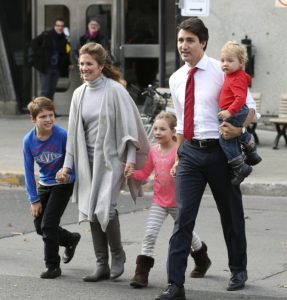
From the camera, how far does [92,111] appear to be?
7.54m

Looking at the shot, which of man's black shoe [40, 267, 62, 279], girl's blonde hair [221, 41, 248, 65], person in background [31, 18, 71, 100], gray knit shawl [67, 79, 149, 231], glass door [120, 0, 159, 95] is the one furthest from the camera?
glass door [120, 0, 159, 95]

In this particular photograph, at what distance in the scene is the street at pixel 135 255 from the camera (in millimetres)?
7391

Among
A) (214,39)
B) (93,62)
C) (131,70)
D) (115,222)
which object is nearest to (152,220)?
(115,222)

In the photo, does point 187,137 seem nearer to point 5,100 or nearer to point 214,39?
point 214,39

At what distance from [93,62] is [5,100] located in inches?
494

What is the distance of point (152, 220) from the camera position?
7.56m

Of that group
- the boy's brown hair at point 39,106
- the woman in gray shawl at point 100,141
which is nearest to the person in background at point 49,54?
the boy's brown hair at point 39,106

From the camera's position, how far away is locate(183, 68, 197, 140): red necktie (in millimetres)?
7004

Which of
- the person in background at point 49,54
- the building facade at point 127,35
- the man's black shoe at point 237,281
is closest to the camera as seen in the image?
the man's black shoe at point 237,281

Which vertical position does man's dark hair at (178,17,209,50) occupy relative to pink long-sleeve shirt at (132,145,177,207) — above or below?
above

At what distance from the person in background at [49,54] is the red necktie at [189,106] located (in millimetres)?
11953

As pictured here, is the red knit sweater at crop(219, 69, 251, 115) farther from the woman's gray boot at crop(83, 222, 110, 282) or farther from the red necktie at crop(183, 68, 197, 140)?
the woman's gray boot at crop(83, 222, 110, 282)

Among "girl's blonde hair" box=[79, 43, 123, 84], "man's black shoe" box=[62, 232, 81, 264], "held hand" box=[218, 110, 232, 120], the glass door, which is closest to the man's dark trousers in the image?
"held hand" box=[218, 110, 232, 120]

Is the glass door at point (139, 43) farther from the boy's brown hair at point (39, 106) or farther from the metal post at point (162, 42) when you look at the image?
the boy's brown hair at point (39, 106)
